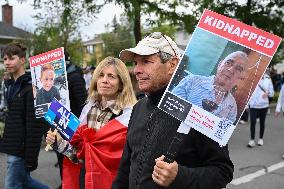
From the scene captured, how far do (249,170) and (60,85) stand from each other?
442 centimetres

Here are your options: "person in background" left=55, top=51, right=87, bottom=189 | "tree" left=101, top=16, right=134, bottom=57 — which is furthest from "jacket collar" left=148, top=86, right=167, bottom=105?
"tree" left=101, top=16, right=134, bottom=57

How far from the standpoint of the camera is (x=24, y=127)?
4.02m

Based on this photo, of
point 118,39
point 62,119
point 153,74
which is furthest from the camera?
point 118,39

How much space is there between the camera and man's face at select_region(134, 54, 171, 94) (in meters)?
2.12

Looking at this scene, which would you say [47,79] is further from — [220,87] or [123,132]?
[220,87]

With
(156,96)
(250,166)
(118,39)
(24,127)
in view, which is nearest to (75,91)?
(24,127)

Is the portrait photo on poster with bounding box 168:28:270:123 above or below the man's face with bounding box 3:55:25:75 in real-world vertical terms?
above

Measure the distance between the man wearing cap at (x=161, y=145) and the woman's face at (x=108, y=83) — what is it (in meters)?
0.86

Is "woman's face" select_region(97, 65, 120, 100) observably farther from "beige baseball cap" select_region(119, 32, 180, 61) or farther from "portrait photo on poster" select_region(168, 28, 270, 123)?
"portrait photo on poster" select_region(168, 28, 270, 123)

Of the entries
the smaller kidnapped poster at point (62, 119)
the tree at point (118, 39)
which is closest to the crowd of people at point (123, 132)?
the smaller kidnapped poster at point (62, 119)

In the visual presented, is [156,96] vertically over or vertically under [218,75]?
under

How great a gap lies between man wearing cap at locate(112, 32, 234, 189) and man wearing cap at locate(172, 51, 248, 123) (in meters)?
0.19

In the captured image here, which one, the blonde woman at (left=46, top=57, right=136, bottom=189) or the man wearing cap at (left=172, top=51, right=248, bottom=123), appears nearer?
the man wearing cap at (left=172, top=51, right=248, bottom=123)

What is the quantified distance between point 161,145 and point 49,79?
165cm
